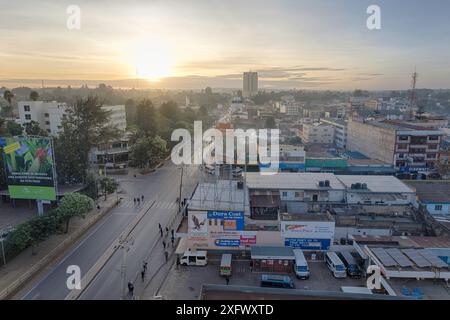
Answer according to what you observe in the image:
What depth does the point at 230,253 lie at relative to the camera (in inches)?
477

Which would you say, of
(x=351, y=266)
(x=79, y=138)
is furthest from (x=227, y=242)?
(x=79, y=138)

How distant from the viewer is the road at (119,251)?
980cm

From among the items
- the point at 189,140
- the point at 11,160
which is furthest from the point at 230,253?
the point at 189,140

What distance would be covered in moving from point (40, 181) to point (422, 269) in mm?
14175

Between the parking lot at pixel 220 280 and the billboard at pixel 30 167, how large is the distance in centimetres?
672

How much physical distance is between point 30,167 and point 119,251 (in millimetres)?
5355

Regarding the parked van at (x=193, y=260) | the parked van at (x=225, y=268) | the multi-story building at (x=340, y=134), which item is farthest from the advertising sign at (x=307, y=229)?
the multi-story building at (x=340, y=134)

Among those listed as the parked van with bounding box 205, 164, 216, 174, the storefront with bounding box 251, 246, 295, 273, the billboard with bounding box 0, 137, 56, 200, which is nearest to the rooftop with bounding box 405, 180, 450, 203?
the storefront with bounding box 251, 246, 295, 273

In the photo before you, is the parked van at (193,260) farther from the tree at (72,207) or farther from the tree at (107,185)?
the tree at (107,185)

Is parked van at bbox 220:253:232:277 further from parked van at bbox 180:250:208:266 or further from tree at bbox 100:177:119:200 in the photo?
tree at bbox 100:177:119:200

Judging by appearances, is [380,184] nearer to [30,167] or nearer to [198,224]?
[198,224]

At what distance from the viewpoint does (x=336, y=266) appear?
10.7 metres
